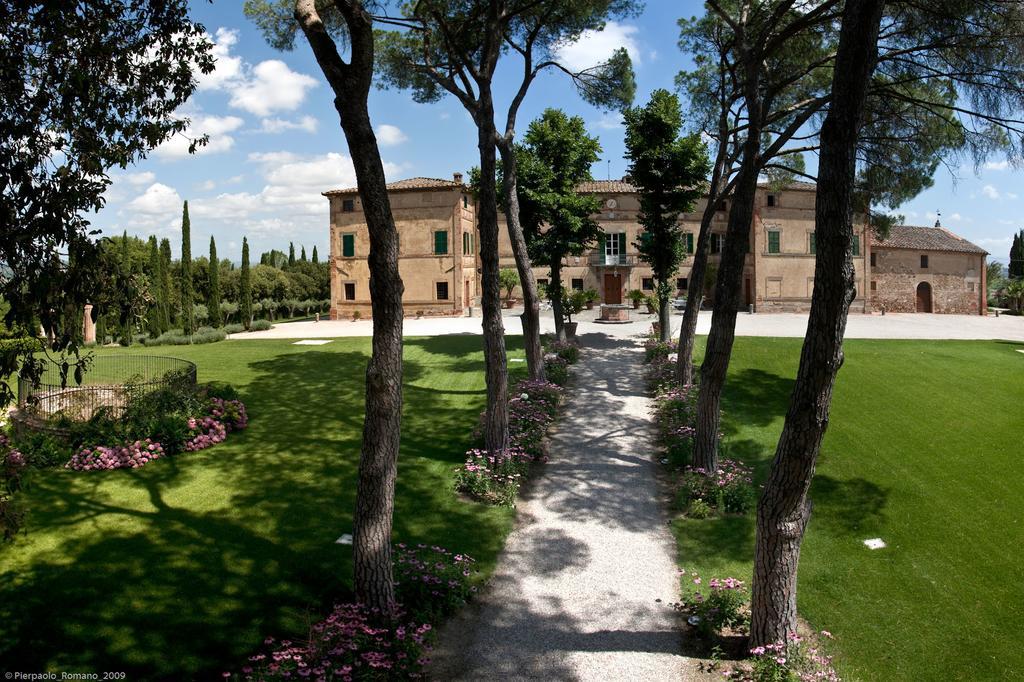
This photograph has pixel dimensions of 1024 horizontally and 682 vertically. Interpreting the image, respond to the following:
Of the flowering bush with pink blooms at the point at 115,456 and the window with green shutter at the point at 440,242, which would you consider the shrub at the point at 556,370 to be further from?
the window with green shutter at the point at 440,242

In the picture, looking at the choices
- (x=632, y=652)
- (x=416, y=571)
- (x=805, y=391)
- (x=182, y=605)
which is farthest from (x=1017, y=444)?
(x=182, y=605)

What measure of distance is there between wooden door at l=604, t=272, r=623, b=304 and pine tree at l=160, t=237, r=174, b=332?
26.3 meters

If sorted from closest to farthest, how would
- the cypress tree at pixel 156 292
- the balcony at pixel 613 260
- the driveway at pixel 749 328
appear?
1. the driveway at pixel 749 328
2. the cypress tree at pixel 156 292
3. the balcony at pixel 613 260

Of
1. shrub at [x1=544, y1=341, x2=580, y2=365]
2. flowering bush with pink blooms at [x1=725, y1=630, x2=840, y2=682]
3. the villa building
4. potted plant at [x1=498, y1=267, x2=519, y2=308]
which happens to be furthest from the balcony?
flowering bush with pink blooms at [x1=725, y1=630, x2=840, y2=682]

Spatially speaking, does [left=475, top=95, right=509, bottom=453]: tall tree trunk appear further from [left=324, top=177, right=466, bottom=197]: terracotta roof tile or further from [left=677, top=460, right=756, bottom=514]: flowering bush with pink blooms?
[left=324, top=177, right=466, bottom=197]: terracotta roof tile

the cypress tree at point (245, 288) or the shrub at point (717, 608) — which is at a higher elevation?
the cypress tree at point (245, 288)

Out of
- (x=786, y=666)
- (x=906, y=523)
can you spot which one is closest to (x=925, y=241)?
(x=906, y=523)

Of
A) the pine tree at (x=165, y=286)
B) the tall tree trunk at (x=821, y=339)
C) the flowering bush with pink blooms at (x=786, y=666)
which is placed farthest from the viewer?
the pine tree at (x=165, y=286)

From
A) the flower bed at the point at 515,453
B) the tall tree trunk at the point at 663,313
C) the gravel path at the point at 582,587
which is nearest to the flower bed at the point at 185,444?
the flower bed at the point at 515,453

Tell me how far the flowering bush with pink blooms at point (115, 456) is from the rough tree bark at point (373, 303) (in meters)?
6.15

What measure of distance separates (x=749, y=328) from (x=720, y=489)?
2170 centimetres

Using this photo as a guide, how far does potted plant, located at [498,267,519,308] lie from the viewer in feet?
135

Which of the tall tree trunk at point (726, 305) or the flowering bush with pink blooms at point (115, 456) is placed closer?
the flowering bush with pink blooms at point (115, 456)

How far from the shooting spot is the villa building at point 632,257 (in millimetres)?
40656
